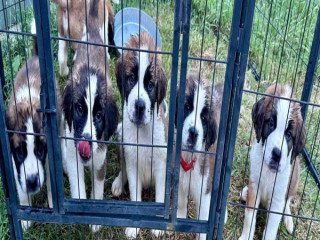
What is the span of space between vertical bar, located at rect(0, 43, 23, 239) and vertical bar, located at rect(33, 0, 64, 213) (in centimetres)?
23

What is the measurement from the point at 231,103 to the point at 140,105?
594 mm

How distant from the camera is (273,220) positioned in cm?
295

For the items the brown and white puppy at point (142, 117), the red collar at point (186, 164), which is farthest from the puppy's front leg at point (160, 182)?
the red collar at point (186, 164)

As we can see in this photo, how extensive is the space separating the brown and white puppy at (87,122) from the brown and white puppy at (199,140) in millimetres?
479

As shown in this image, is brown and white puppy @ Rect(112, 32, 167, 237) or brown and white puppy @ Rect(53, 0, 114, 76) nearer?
brown and white puppy @ Rect(112, 32, 167, 237)

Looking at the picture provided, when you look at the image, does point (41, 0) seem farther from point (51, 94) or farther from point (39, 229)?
point (39, 229)

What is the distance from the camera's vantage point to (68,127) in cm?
289

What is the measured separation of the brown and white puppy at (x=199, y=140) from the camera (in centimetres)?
270

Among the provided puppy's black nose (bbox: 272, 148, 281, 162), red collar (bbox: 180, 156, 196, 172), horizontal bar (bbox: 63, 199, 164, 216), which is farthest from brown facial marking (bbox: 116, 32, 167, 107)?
puppy's black nose (bbox: 272, 148, 281, 162)

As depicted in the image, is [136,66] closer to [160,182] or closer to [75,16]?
[160,182]

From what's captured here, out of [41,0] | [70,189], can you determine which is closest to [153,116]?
[70,189]

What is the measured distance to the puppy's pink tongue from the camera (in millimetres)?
2721

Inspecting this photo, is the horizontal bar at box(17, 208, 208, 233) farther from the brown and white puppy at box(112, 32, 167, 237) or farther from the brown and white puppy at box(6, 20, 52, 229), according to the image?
the brown and white puppy at box(112, 32, 167, 237)

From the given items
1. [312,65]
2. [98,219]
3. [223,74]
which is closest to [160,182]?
[98,219]
